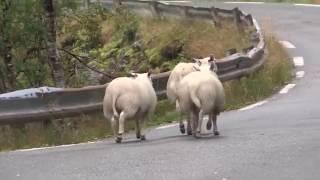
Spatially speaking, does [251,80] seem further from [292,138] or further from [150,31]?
[150,31]

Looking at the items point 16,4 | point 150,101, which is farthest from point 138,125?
point 16,4

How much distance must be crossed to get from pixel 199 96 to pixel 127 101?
34.7 inches

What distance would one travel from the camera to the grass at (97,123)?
11.1 metres

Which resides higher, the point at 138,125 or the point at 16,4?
the point at 16,4

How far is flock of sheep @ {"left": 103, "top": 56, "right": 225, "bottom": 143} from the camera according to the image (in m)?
9.96

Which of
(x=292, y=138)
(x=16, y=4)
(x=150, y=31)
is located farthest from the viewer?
(x=150, y=31)

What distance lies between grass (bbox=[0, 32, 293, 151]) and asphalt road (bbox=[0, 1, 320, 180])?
2.47ft

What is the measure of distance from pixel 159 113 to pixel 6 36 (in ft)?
15.8

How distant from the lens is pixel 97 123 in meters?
12.0

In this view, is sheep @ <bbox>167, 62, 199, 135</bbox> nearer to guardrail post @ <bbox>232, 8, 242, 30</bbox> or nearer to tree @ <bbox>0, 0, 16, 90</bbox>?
tree @ <bbox>0, 0, 16, 90</bbox>

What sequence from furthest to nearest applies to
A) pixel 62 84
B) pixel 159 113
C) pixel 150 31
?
pixel 150 31
pixel 62 84
pixel 159 113

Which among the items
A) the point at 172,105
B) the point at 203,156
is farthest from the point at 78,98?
the point at 203,156

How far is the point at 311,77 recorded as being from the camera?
709 inches

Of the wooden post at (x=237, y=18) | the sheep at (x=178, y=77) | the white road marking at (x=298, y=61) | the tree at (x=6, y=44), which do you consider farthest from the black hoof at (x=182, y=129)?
the wooden post at (x=237, y=18)
